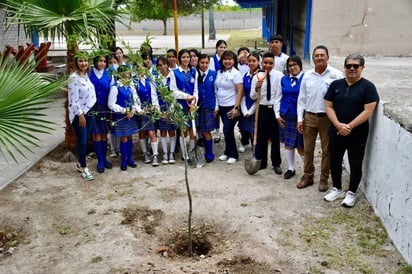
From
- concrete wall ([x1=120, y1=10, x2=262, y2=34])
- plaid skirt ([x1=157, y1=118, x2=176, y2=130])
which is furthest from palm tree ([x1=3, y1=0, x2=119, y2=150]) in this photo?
concrete wall ([x1=120, y1=10, x2=262, y2=34])

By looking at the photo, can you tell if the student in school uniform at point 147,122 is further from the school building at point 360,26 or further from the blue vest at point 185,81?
the school building at point 360,26

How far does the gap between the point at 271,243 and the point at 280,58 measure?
320 cm

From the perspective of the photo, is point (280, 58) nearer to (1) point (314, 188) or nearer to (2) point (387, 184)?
(1) point (314, 188)

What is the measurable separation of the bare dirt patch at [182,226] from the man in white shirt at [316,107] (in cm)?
35

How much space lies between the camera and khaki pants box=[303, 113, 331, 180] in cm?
484

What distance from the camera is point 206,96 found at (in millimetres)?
5977

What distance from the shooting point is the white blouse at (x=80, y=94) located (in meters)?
5.38

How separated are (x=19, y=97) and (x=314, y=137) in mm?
3188

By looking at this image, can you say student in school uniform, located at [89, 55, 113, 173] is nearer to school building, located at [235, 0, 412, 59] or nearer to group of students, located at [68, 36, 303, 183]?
group of students, located at [68, 36, 303, 183]

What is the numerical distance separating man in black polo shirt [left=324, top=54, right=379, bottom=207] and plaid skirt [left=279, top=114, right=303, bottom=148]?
648mm

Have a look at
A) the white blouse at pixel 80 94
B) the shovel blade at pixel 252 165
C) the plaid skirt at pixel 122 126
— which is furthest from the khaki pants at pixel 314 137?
the white blouse at pixel 80 94

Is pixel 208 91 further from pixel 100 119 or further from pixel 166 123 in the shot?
pixel 100 119

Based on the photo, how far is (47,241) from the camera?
4.12 meters

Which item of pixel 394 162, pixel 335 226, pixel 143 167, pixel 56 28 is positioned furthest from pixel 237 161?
pixel 56 28
